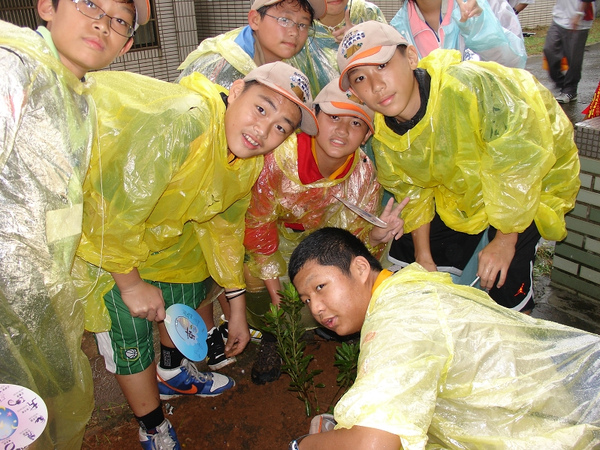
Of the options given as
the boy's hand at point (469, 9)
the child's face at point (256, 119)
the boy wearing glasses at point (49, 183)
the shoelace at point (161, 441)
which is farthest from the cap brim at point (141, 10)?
the boy's hand at point (469, 9)

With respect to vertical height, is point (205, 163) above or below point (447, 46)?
below

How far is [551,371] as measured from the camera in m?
1.58

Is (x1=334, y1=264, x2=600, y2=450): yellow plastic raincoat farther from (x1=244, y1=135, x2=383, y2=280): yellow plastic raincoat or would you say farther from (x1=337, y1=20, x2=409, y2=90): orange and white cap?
(x1=244, y1=135, x2=383, y2=280): yellow plastic raincoat

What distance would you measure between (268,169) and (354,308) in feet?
3.48

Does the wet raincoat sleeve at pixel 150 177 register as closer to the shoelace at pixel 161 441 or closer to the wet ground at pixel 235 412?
the shoelace at pixel 161 441

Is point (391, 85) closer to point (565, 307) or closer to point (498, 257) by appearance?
point (498, 257)

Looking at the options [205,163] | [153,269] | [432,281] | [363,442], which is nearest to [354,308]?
[432,281]

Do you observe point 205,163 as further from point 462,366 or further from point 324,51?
point 324,51

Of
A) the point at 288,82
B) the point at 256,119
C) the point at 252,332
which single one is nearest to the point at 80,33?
the point at 256,119

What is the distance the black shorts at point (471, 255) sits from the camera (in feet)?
8.33

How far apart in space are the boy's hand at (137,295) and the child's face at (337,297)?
667 millimetres

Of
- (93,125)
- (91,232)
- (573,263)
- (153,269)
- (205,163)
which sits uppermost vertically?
(93,125)

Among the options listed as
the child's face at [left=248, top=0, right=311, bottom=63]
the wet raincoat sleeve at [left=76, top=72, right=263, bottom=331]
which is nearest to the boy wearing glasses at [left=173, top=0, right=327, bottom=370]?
the child's face at [left=248, top=0, right=311, bottom=63]

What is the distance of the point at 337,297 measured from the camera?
6.11ft
